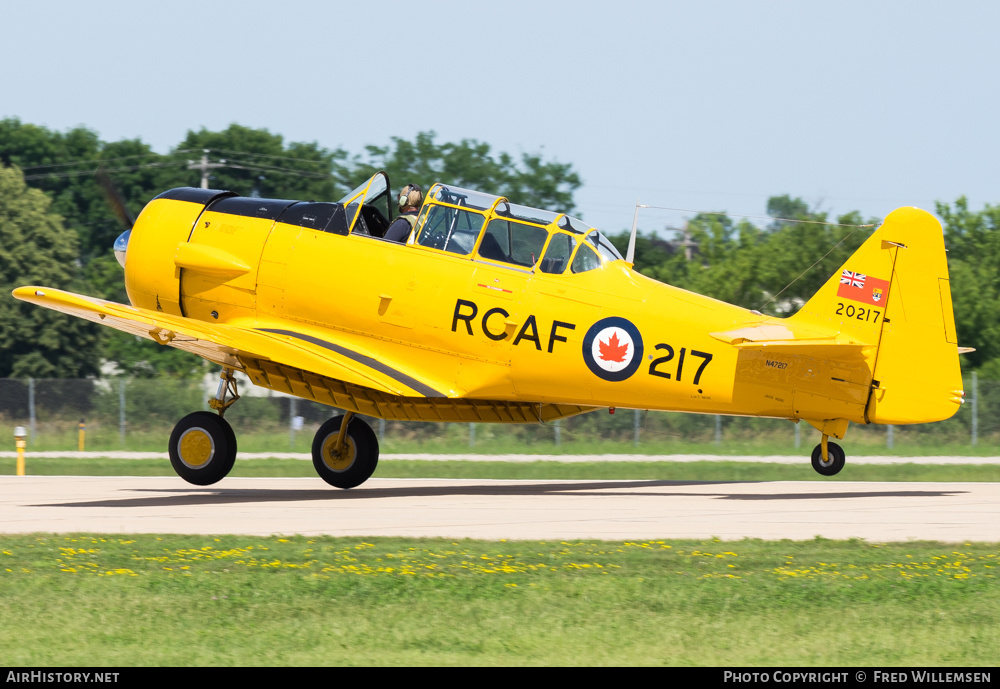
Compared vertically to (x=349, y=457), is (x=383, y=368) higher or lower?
higher

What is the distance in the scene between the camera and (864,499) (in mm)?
15086

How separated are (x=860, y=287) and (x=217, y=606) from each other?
31.7 feet

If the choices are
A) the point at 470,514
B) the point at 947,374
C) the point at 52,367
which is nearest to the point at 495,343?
the point at 470,514

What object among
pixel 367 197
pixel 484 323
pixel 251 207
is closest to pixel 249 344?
pixel 251 207

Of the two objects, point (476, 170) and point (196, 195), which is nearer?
point (196, 195)

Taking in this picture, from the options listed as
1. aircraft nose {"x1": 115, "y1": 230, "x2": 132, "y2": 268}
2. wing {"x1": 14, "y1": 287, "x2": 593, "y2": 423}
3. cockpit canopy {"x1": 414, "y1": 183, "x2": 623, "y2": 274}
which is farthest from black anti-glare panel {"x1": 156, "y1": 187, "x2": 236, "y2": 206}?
cockpit canopy {"x1": 414, "y1": 183, "x2": 623, "y2": 274}

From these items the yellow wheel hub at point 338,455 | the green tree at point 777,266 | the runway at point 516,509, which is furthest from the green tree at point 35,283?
the yellow wheel hub at point 338,455

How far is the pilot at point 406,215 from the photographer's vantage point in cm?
1576

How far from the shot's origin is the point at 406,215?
632 inches

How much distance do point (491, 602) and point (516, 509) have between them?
18.6 ft

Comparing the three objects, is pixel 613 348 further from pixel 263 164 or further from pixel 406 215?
pixel 263 164

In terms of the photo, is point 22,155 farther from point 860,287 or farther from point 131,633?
point 131,633

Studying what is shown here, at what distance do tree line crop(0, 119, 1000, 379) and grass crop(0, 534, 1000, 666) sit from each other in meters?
21.5

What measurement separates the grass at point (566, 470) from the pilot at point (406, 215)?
6076mm
